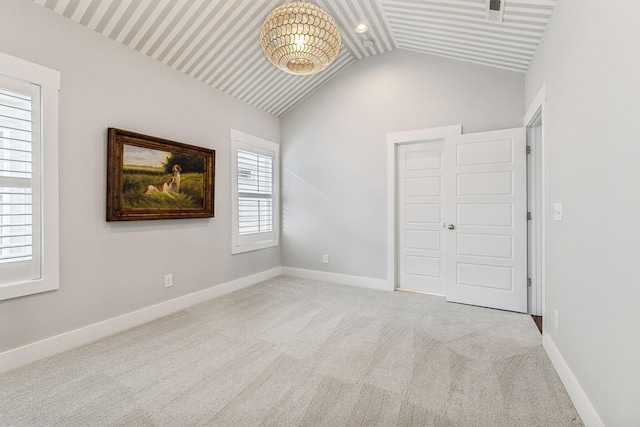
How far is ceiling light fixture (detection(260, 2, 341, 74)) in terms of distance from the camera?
2543 millimetres

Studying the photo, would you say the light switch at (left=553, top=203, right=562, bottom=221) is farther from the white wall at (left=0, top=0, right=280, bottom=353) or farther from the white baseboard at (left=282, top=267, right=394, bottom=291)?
the white wall at (left=0, top=0, right=280, bottom=353)

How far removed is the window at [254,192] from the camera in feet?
13.6

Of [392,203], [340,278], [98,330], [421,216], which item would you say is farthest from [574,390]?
[98,330]

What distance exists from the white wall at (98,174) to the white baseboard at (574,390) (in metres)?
3.52

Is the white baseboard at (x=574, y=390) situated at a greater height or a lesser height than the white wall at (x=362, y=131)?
lesser

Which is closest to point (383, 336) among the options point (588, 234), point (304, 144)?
point (588, 234)

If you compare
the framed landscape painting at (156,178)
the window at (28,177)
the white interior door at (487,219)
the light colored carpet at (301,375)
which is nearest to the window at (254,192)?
the framed landscape painting at (156,178)

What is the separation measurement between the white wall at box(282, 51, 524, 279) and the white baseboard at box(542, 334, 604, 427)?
2146 mm

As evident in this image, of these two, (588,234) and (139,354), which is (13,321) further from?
(588,234)

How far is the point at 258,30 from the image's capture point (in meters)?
3.30

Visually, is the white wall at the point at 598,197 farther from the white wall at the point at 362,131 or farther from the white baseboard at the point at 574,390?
the white wall at the point at 362,131

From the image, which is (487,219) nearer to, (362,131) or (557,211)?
(557,211)

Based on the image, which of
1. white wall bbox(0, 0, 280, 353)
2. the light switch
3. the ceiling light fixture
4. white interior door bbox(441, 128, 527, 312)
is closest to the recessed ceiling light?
the ceiling light fixture

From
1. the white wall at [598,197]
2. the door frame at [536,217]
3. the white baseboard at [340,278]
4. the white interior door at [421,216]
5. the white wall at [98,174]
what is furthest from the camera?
the white baseboard at [340,278]
